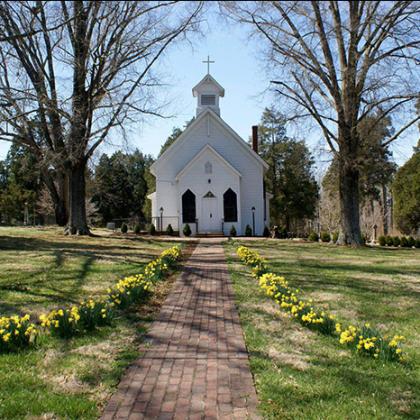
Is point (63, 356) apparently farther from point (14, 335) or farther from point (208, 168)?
point (208, 168)

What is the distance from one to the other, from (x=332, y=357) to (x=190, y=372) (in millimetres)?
1586

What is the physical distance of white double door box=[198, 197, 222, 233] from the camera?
96.2ft

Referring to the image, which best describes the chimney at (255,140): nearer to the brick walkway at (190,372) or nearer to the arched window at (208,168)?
the arched window at (208,168)

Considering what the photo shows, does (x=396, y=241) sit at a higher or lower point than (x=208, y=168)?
lower

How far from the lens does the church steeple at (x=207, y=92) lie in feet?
109

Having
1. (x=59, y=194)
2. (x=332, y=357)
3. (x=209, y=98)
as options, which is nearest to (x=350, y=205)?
(x=209, y=98)

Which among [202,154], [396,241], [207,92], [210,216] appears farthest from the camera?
[207,92]

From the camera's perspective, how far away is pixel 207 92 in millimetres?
33281

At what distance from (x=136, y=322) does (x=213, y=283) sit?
3640mm

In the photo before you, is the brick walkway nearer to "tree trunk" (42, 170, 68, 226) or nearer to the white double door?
the white double door

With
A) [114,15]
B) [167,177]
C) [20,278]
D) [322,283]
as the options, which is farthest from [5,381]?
[167,177]

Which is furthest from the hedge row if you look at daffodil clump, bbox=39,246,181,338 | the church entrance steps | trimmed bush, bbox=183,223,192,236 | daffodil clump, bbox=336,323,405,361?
daffodil clump, bbox=336,323,405,361

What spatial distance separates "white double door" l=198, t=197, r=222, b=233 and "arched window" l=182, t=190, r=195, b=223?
0.61 metres

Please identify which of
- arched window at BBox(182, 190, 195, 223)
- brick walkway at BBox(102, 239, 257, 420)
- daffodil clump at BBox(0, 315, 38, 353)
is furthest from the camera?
arched window at BBox(182, 190, 195, 223)
